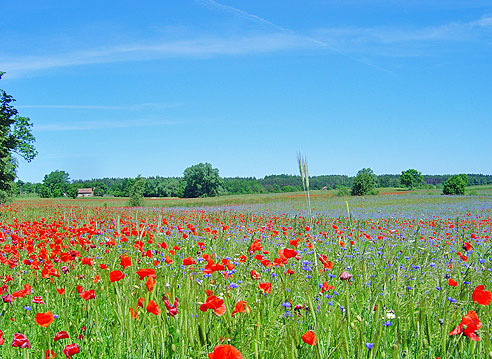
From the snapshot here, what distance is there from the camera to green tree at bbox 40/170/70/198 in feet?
399

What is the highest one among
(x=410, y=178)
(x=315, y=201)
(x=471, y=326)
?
(x=410, y=178)

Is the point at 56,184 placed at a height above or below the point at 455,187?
above

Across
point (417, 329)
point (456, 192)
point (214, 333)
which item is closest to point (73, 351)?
point (214, 333)

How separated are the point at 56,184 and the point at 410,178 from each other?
111 meters

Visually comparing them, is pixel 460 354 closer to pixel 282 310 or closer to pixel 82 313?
pixel 282 310

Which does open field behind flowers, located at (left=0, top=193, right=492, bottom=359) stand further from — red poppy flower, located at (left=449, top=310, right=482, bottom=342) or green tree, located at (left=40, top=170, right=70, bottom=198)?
green tree, located at (left=40, top=170, right=70, bottom=198)

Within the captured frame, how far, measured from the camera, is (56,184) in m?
134

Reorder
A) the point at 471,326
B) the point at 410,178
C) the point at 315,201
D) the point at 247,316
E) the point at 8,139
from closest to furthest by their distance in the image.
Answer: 1. the point at 471,326
2. the point at 247,316
3. the point at 8,139
4. the point at 315,201
5. the point at 410,178

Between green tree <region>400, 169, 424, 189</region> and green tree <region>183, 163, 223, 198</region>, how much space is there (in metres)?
52.6

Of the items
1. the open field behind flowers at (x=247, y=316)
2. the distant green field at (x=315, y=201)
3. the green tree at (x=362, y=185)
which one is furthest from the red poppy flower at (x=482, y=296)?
the green tree at (x=362, y=185)

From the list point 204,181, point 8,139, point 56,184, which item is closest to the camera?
point 8,139

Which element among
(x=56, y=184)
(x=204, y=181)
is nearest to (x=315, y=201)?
(x=204, y=181)

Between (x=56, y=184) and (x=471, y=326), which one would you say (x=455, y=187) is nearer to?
(x=471, y=326)

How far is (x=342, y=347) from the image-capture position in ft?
6.54
